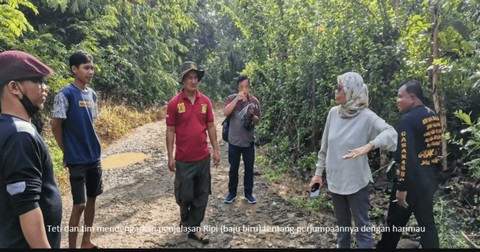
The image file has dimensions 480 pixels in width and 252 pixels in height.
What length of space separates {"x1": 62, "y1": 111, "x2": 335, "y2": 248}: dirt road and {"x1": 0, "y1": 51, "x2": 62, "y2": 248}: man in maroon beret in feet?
8.01

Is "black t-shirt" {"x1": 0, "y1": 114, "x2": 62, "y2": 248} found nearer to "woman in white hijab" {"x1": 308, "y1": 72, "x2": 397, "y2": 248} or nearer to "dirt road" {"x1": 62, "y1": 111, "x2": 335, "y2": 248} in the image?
"woman in white hijab" {"x1": 308, "y1": 72, "x2": 397, "y2": 248}

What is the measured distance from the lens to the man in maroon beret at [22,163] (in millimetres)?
1778

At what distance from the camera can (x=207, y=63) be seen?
76.8 feet

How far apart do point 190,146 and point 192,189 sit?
0.48 metres

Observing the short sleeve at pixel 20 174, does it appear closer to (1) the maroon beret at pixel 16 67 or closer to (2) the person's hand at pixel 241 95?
(1) the maroon beret at pixel 16 67

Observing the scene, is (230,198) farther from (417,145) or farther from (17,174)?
(17,174)

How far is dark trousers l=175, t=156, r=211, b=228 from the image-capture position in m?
4.10

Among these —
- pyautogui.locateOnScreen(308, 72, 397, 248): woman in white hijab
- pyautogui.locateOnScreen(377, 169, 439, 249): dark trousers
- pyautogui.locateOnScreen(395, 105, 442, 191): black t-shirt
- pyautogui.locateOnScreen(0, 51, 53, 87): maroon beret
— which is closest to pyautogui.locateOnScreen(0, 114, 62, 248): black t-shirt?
pyautogui.locateOnScreen(0, 51, 53, 87): maroon beret

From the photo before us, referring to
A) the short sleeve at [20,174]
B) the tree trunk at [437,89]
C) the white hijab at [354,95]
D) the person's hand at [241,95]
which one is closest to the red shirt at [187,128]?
the person's hand at [241,95]

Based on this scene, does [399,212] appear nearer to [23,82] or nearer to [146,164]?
[23,82]

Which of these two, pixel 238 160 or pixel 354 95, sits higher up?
pixel 354 95

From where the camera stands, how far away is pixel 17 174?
1770 mm

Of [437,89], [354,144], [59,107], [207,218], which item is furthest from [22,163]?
[437,89]

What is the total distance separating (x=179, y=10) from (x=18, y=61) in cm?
1366
